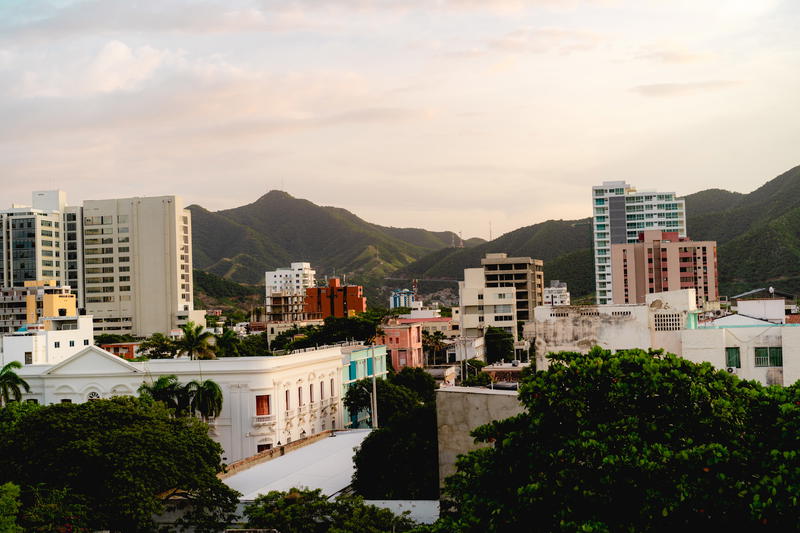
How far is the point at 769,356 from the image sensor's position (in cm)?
3203

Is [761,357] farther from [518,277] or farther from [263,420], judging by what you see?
[518,277]

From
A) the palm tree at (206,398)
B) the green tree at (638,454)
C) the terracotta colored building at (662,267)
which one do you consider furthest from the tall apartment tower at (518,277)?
the green tree at (638,454)

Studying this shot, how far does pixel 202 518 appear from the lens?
A: 1096 inches

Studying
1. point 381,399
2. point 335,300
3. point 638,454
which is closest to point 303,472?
point 638,454

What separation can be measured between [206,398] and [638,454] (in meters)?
35.5

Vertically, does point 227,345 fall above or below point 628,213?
below

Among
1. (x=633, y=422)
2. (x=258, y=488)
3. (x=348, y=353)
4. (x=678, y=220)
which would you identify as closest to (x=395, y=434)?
(x=258, y=488)

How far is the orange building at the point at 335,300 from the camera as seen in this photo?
570 ft

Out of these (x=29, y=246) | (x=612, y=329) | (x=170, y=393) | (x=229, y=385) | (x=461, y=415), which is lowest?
(x=170, y=393)

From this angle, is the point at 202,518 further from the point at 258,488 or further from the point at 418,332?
the point at 418,332

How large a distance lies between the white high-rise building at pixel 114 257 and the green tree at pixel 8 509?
115 m

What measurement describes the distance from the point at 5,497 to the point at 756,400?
19.2m

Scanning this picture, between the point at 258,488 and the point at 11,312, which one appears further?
the point at 11,312

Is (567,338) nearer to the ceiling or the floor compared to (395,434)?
nearer to the ceiling
